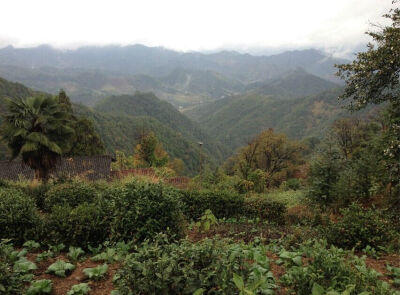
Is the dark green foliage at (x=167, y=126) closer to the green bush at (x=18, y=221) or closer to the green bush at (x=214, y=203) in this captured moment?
the green bush at (x=214, y=203)

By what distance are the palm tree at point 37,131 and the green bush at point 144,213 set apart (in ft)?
35.0

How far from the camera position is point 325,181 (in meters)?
11.4

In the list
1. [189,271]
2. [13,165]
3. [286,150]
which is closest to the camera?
[189,271]

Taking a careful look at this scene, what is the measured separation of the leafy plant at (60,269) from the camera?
384cm

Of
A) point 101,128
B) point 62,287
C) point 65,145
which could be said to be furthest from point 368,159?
point 101,128

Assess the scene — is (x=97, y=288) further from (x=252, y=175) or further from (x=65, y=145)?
(x=252, y=175)

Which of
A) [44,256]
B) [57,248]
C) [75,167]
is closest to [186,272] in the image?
[44,256]

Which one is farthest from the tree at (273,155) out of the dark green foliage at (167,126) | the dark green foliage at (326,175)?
A: the dark green foliage at (167,126)

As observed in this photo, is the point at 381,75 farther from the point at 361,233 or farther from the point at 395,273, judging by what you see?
the point at 395,273

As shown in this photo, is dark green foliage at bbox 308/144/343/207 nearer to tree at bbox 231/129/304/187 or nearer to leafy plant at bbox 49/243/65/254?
leafy plant at bbox 49/243/65/254

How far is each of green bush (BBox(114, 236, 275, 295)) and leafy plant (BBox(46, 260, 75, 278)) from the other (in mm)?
1299

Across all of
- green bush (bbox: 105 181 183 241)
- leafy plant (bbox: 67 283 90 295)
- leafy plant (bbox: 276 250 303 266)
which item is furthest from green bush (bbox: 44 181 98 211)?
leafy plant (bbox: 276 250 303 266)

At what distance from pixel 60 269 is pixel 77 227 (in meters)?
1.30

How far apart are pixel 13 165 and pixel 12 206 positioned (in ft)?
87.5
